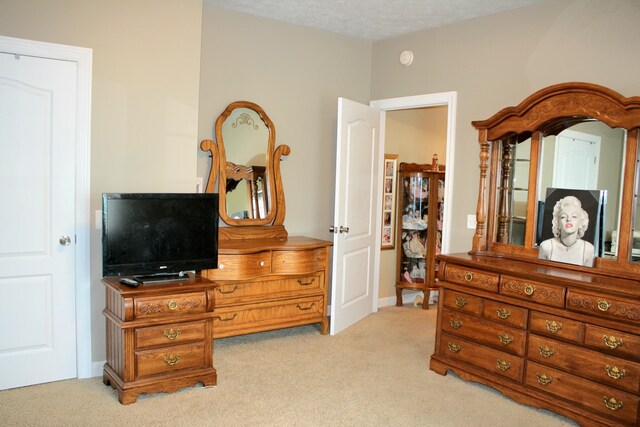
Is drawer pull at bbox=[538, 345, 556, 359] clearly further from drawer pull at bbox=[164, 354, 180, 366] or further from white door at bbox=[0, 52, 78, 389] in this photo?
white door at bbox=[0, 52, 78, 389]

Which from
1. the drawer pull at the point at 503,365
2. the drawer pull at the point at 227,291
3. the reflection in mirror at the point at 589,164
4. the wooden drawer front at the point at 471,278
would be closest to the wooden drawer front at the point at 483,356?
the drawer pull at the point at 503,365

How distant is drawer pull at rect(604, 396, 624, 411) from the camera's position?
2.92 meters

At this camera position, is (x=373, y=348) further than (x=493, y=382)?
Yes

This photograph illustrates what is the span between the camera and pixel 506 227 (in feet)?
13.0

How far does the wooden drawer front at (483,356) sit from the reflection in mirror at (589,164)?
0.83 m

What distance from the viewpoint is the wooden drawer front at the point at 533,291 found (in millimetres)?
3182

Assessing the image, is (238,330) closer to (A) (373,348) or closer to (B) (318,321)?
(B) (318,321)

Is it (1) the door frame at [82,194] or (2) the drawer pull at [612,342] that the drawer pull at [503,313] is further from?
(1) the door frame at [82,194]

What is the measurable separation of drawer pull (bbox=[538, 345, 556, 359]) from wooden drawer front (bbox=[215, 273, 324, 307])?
1.93 metres

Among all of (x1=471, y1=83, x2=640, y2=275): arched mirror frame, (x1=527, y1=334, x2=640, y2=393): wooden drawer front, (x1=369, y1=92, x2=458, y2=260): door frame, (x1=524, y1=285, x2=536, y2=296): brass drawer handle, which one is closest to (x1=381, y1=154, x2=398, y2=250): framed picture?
(x1=369, y1=92, x2=458, y2=260): door frame

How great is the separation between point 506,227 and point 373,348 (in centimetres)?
141

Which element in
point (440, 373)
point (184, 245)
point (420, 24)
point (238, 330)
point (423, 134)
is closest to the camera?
point (184, 245)

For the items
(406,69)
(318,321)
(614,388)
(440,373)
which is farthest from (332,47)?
(614,388)

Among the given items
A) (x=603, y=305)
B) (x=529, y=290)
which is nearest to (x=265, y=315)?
(x=529, y=290)
